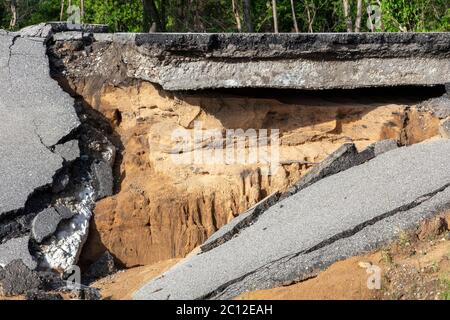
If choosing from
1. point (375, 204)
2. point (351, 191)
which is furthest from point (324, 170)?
point (375, 204)

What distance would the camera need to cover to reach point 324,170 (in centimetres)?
864

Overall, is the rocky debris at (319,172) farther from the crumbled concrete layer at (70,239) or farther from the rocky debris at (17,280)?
the rocky debris at (17,280)

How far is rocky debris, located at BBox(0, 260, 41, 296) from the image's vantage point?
24.0 ft

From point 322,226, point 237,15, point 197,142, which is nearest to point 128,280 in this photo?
point 197,142

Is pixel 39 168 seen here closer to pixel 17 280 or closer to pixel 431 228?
pixel 17 280

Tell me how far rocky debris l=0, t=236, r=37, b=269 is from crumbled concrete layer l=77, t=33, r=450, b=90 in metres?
2.16

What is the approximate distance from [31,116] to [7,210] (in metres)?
1.32

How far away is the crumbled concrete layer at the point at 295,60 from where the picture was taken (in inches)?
344

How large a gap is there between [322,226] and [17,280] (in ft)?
8.18

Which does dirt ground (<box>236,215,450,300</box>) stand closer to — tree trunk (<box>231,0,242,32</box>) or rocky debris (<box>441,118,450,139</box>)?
rocky debris (<box>441,118,450,139</box>)

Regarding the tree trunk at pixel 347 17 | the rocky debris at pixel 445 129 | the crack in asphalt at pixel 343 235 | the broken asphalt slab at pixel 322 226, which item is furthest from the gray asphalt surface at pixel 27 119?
the tree trunk at pixel 347 17

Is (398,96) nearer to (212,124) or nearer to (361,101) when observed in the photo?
(361,101)

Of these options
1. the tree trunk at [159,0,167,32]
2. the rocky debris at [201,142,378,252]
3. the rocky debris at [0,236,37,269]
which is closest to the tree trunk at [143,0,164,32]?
the tree trunk at [159,0,167,32]

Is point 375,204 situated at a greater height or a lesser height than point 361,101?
lesser
